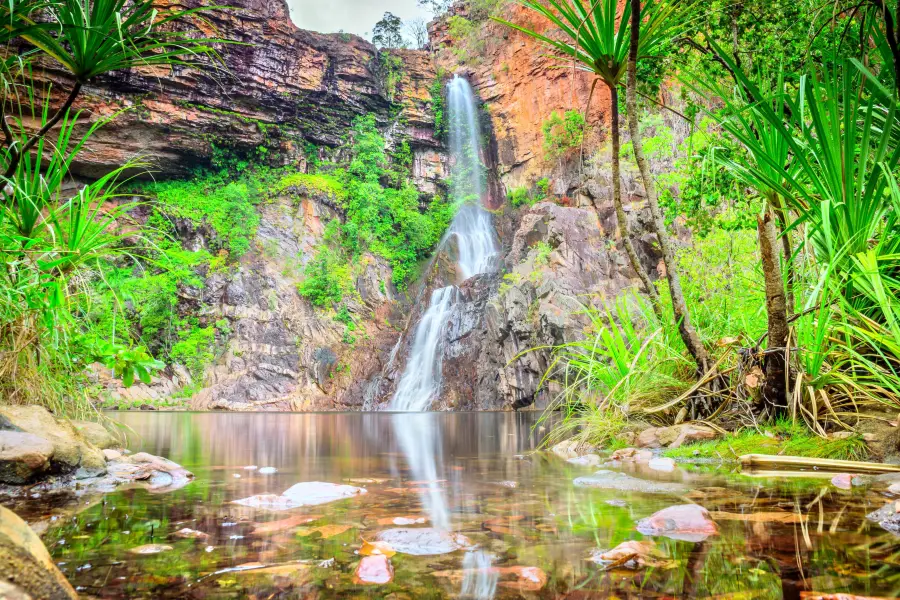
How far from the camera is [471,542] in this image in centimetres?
158

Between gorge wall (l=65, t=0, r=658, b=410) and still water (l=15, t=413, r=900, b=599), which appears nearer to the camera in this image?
still water (l=15, t=413, r=900, b=599)

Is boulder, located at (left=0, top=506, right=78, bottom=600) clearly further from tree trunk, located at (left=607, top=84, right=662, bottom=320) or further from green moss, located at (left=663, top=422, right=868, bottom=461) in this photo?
tree trunk, located at (left=607, top=84, right=662, bottom=320)

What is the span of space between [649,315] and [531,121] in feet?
62.6

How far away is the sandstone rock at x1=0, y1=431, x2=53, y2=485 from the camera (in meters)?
2.39

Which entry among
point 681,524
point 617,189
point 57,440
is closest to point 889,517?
point 681,524

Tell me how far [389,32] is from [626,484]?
32557 millimetres

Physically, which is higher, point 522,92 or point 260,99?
point 522,92

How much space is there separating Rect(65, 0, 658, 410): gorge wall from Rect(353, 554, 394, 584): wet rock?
505 inches

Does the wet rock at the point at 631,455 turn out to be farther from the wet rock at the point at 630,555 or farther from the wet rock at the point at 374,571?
the wet rock at the point at 374,571

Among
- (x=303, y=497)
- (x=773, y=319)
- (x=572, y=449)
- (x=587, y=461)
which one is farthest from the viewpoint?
(x=572, y=449)

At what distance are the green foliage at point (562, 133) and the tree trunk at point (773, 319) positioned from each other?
17681mm

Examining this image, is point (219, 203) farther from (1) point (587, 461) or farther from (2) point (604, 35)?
(1) point (587, 461)

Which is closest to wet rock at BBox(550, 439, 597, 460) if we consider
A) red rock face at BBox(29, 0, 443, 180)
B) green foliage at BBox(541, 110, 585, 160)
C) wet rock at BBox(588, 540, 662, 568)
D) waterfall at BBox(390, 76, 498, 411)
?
wet rock at BBox(588, 540, 662, 568)

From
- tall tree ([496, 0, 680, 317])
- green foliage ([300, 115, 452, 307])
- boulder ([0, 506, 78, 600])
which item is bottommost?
boulder ([0, 506, 78, 600])
